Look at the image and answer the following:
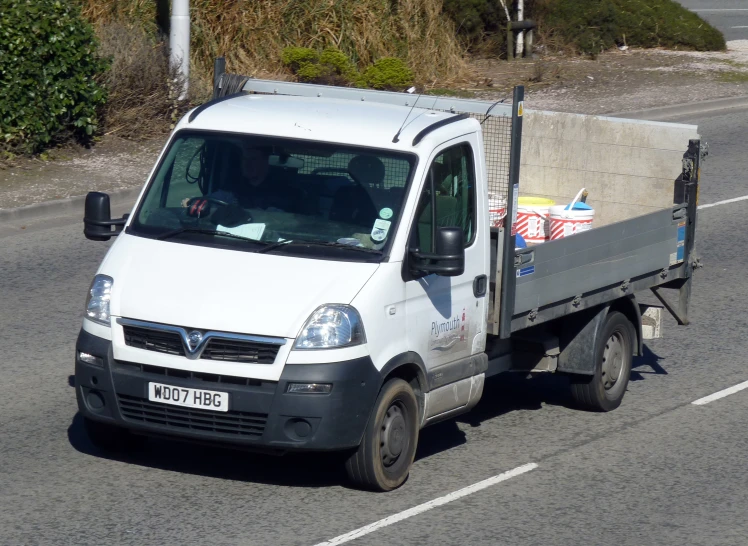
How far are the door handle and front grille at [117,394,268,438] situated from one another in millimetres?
1662

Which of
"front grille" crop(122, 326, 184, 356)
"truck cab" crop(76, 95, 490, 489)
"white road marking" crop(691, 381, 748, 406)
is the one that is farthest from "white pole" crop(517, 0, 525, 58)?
"front grille" crop(122, 326, 184, 356)

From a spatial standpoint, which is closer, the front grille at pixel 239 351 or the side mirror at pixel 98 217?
the front grille at pixel 239 351

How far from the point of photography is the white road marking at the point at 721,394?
9.10m

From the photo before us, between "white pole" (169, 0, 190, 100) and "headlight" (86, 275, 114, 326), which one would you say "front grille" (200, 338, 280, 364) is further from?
"white pole" (169, 0, 190, 100)

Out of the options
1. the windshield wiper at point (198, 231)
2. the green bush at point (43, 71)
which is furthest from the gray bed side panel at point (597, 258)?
the green bush at point (43, 71)

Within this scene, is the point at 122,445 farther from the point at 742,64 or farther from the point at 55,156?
the point at 742,64

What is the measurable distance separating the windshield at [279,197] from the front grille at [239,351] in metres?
0.69

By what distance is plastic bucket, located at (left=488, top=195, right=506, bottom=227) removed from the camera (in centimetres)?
773

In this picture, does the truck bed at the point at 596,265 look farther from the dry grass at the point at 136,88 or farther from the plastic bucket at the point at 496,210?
the dry grass at the point at 136,88

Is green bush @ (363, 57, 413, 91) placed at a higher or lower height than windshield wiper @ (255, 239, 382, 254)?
lower

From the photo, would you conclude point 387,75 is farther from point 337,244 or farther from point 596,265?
point 337,244

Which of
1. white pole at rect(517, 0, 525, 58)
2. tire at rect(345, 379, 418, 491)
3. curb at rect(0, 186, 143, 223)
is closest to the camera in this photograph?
tire at rect(345, 379, 418, 491)

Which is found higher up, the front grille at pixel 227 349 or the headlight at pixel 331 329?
the headlight at pixel 331 329

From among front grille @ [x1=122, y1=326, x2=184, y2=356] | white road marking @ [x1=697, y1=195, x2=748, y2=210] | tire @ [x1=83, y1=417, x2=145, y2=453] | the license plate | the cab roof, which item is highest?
the cab roof
